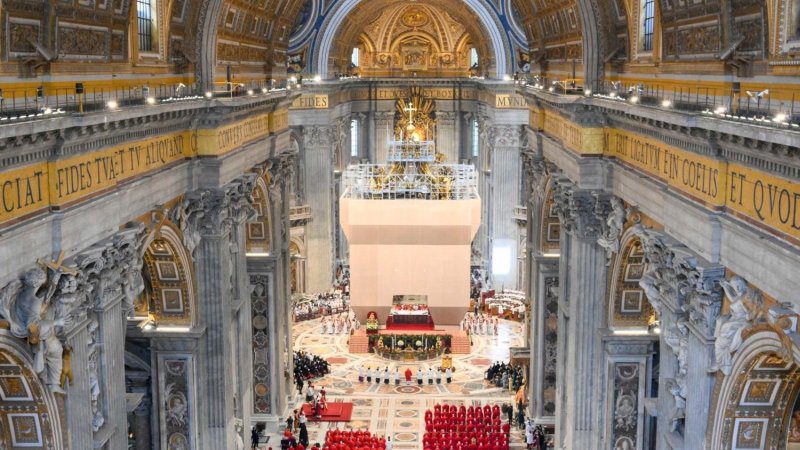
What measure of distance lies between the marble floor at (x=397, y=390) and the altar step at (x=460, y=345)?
374mm

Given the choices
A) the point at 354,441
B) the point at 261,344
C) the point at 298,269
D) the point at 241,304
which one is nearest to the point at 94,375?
the point at 241,304

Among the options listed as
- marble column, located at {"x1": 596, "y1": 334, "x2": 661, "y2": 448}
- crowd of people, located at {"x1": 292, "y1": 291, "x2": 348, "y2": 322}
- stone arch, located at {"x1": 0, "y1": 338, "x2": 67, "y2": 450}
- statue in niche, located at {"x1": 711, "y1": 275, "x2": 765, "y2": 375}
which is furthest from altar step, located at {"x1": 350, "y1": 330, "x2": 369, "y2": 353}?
statue in niche, located at {"x1": 711, "y1": 275, "x2": 765, "y2": 375}

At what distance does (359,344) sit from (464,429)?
442 inches

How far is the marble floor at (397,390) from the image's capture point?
1252 inches

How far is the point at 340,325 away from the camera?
4381 centimetres

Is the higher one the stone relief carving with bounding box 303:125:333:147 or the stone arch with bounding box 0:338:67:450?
the stone relief carving with bounding box 303:125:333:147

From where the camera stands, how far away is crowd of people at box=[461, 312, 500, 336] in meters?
43.3

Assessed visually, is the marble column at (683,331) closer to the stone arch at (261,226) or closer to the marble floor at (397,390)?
the marble floor at (397,390)

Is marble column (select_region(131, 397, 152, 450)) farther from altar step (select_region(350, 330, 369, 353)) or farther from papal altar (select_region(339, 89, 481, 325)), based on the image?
altar step (select_region(350, 330, 369, 353))

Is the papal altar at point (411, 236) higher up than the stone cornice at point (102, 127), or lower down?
lower down

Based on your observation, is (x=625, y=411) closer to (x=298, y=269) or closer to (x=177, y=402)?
(x=177, y=402)

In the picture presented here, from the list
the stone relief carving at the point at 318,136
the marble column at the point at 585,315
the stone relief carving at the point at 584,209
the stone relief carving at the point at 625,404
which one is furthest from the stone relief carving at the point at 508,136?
the stone relief carving at the point at 625,404

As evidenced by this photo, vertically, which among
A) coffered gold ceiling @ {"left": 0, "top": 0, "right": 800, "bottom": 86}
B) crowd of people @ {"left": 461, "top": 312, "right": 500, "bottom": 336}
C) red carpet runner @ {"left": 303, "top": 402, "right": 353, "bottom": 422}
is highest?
coffered gold ceiling @ {"left": 0, "top": 0, "right": 800, "bottom": 86}

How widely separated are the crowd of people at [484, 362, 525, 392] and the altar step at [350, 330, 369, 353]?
20.4ft
